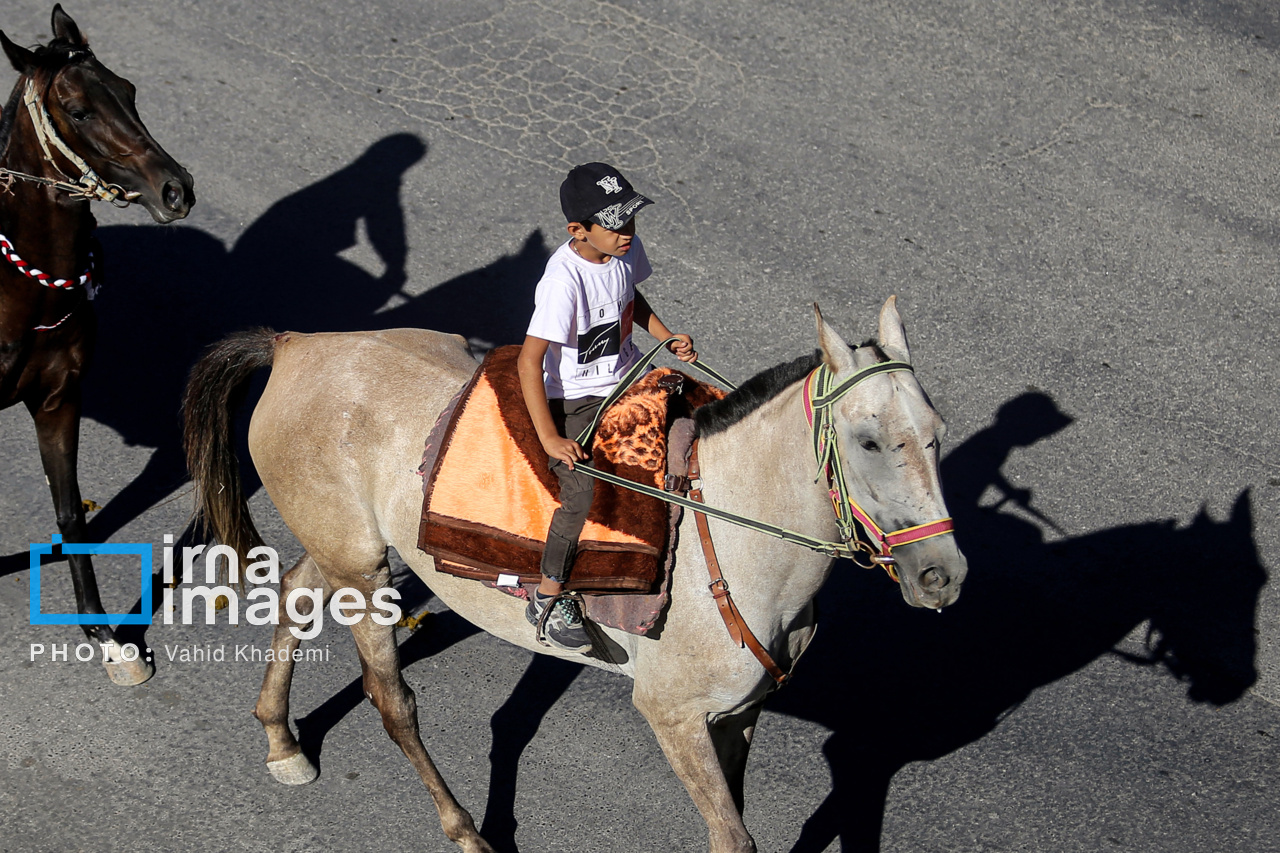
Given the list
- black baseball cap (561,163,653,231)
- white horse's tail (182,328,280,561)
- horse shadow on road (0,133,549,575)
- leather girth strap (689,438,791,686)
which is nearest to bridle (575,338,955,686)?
leather girth strap (689,438,791,686)

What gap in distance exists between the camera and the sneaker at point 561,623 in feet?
Answer: 13.4

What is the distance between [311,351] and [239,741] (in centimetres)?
191

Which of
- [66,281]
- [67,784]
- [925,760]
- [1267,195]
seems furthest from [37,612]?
[1267,195]

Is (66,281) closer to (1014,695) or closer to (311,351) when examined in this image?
(311,351)

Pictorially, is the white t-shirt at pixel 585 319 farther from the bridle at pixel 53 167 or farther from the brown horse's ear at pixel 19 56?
the brown horse's ear at pixel 19 56

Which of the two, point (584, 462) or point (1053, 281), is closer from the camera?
point (584, 462)

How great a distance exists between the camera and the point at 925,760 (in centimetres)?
512

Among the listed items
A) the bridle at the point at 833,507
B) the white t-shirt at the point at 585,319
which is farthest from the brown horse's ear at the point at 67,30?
the bridle at the point at 833,507

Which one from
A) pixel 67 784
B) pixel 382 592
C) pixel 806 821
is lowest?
pixel 67 784

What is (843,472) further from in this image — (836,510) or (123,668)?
(123,668)

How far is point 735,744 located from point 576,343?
173 centimetres

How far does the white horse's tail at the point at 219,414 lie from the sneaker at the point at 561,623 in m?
1.67

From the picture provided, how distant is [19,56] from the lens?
4680mm

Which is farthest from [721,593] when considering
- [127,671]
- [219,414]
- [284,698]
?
[127,671]
